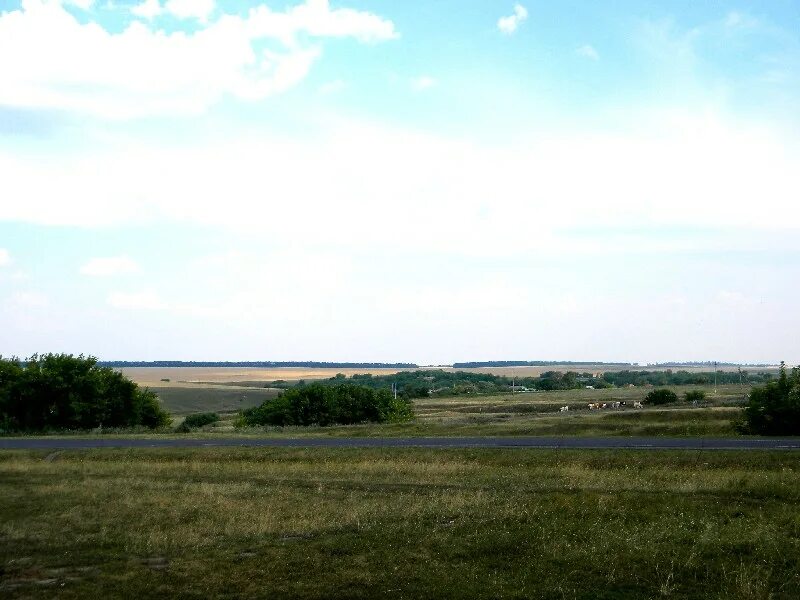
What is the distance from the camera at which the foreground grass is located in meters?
13.5

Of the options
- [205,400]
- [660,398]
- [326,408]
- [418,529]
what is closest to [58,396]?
[326,408]

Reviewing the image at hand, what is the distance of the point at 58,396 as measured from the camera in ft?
173

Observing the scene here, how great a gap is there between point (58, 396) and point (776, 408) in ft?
147

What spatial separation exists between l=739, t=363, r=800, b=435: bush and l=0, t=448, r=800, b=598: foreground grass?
1273cm

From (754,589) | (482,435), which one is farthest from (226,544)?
(482,435)

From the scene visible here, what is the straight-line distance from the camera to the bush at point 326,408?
194 feet

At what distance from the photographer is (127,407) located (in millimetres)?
56625

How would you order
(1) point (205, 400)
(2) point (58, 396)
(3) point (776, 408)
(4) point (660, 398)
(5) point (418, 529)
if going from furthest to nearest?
(1) point (205, 400), (4) point (660, 398), (2) point (58, 396), (3) point (776, 408), (5) point (418, 529)

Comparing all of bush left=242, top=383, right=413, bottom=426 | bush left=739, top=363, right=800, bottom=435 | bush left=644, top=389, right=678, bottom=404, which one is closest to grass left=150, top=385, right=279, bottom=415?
bush left=242, top=383, right=413, bottom=426

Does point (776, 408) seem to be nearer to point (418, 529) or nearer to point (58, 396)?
point (418, 529)

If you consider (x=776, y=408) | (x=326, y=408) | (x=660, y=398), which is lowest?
(x=660, y=398)

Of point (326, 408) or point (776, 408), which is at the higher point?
point (776, 408)

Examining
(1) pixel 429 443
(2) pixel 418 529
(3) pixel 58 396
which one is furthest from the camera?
(3) pixel 58 396

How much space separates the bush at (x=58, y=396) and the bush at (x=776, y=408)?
40.7 m
